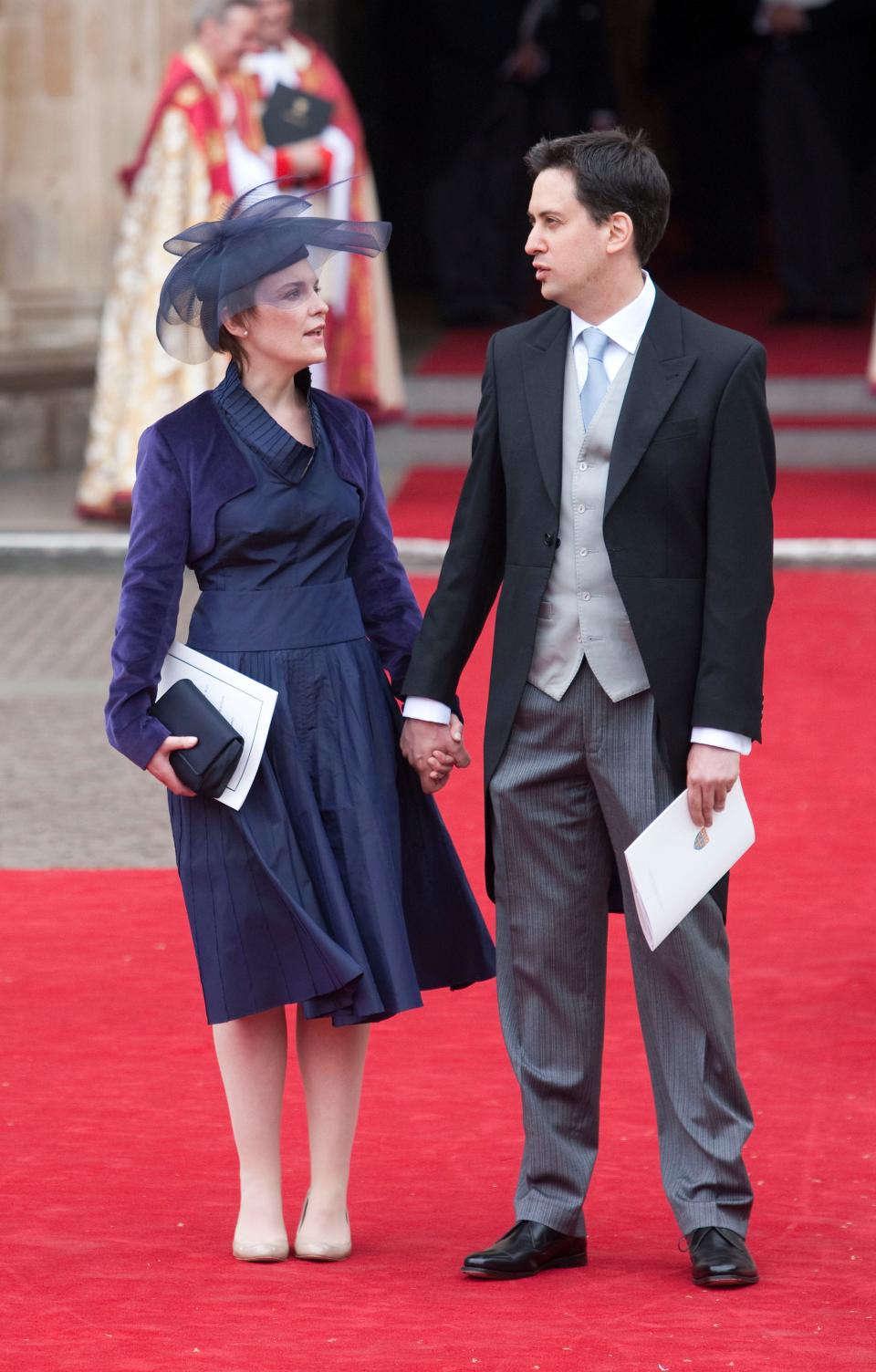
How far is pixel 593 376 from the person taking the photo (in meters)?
3.50

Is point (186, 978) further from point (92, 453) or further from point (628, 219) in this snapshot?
point (92, 453)

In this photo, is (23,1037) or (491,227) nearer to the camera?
(23,1037)

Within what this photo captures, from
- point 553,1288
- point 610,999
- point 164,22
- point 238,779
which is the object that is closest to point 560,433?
point 238,779

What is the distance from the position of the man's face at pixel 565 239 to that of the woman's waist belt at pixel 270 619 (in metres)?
0.57

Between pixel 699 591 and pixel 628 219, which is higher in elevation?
pixel 628 219

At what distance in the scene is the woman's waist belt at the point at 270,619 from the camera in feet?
11.9

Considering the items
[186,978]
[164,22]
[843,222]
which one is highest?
[164,22]

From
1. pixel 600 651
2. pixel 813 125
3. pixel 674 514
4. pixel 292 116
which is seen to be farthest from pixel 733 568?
pixel 813 125

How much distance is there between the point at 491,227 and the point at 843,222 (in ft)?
6.45

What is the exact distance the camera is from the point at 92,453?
1041cm

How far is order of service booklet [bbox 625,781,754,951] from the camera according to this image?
338 cm

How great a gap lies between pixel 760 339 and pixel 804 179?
0.95 metres

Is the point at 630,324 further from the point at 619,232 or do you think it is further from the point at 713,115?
the point at 713,115

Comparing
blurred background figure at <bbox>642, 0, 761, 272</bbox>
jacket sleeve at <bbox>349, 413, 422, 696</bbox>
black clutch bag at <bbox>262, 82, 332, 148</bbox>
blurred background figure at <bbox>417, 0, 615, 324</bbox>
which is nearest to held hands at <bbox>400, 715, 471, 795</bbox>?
jacket sleeve at <bbox>349, 413, 422, 696</bbox>
